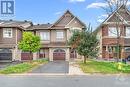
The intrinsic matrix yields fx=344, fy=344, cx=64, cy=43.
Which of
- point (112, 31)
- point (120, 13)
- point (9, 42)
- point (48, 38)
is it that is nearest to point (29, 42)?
point (9, 42)

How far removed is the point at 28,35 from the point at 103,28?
1464 centimetres

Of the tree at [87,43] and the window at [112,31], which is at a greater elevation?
the window at [112,31]

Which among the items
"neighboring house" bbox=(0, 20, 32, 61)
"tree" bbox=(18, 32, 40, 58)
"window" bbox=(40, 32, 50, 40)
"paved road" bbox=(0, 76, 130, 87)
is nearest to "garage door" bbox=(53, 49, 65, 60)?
"window" bbox=(40, 32, 50, 40)

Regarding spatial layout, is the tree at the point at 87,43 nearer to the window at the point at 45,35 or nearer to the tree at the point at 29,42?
the tree at the point at 29,42

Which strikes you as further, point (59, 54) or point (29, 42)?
point (59, 54)

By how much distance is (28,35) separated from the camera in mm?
52219

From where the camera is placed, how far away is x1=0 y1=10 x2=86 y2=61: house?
199ft

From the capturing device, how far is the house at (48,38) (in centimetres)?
6062

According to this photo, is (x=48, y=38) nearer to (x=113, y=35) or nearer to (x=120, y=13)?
(x=113, y=35)

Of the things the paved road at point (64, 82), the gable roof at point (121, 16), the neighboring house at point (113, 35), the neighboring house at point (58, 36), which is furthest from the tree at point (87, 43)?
the paved road at point (64, 82)

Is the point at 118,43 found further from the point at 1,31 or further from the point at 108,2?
the point at 1,31

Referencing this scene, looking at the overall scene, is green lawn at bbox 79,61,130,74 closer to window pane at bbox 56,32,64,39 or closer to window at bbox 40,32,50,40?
window pane at bbox 56,32,64,39

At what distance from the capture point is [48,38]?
6525 cm

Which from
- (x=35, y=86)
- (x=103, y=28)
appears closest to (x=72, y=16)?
(x=103, y=28)
